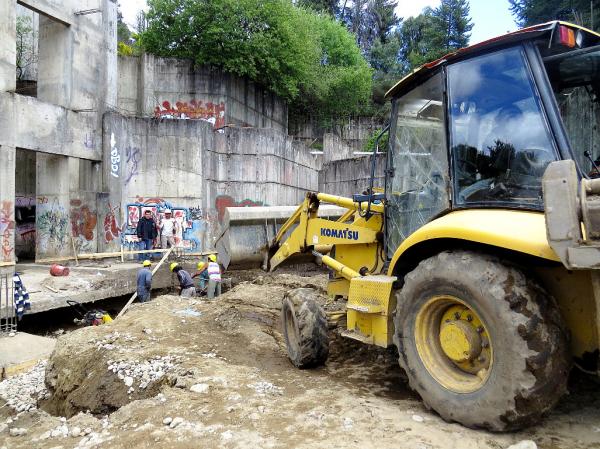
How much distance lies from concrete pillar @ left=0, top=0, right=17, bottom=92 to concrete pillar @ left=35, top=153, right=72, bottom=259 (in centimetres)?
290

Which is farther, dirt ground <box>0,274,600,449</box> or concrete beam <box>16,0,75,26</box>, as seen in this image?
concrete beam <box>16,0,75,26</box>

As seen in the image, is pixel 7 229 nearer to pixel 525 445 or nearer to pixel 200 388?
pixel 200 388

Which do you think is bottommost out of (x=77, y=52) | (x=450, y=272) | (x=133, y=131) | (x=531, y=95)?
(x=450, y=272)

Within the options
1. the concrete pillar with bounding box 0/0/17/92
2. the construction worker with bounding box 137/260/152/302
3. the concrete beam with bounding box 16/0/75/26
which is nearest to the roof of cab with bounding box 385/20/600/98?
the construction worker with bounding box 137/260/152/302

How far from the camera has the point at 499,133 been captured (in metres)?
3.62

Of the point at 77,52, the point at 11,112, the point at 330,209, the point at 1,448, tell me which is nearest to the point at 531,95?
the point at 330,209

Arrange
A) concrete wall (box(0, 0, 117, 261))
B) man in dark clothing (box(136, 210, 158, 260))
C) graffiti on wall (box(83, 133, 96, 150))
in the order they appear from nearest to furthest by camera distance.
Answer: concrete wall (box(0, 0, 117, 261))
man in dark clothing (box(136, 210, 158, 260))
graffiti on wall (box(83, 133, 96, 150))

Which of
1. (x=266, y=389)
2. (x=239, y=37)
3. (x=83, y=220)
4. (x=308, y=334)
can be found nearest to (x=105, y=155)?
(x=83, y=220)

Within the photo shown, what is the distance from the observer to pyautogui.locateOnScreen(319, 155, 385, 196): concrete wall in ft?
67.7

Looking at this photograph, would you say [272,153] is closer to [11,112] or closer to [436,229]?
[11,112]

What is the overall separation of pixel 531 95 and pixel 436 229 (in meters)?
1.14

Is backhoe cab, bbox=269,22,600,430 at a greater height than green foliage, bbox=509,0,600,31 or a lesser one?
lesser

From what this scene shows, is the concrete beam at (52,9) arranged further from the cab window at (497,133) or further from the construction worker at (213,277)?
the cab window at (497,133)

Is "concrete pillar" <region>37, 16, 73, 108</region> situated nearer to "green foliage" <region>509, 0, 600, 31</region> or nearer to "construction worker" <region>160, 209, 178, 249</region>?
"construction worker" <region>160, 209, 178, 249</region>
